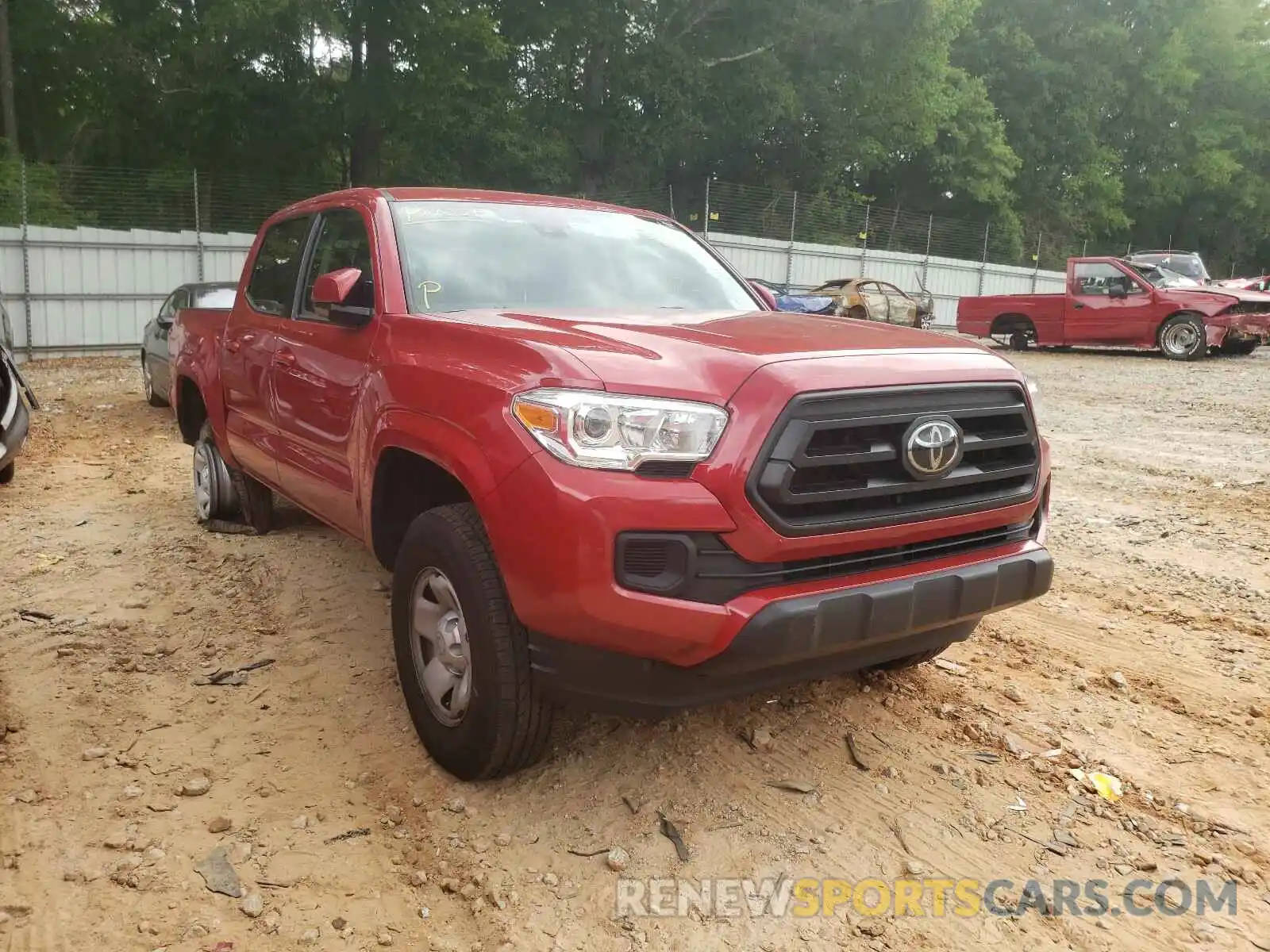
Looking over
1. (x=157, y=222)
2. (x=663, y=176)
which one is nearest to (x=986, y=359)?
(x=157, y=222)

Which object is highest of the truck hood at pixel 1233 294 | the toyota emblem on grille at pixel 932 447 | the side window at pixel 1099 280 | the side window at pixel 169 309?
the side window at pixel 1099 280

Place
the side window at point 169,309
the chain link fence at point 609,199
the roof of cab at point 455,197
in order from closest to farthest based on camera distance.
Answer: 1. the roof of cab at point 455,197
2. the side window at point 169,309
3. the chain link fence at point 609,199

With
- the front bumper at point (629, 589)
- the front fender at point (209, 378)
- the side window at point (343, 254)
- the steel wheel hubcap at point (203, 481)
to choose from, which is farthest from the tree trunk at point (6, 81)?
the front bumper at point (629, 589)

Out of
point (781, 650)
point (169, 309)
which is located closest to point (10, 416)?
point (169, 309)

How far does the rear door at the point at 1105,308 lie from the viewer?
16969 millimetres

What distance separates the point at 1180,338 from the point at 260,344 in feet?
53.3

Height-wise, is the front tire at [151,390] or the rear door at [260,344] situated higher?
the rear door at [260,344]

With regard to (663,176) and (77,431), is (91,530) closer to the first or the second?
(77,431)

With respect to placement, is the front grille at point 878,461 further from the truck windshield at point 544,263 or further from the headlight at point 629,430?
the truck windshield at point 544,263

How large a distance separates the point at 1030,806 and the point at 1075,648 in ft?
4.69

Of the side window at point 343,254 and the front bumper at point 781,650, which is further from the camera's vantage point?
the side window at point 343,254

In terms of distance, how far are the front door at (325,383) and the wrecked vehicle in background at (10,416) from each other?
3.40 metres

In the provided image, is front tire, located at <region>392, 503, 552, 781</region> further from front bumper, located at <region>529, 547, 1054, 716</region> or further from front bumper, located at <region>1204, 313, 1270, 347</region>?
front bumper, located at <region>1204, 313, 1270, 347</region>

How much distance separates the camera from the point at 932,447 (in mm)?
2795
